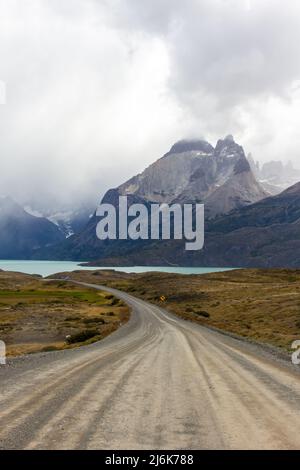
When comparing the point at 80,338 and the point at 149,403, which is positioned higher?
the point at 149,403

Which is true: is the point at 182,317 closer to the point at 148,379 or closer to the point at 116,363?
the point at 116,363

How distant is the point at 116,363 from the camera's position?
2297cm

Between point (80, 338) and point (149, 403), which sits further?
point (80, 338)

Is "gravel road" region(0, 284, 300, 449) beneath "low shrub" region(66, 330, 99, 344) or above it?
above

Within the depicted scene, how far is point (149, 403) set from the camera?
547 inches

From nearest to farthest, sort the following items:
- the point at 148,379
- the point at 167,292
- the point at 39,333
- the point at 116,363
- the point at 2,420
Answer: the point at 2,420 → the point at 148,379 → the point at 116,363 → the point at 39,333 → the point at 167,292

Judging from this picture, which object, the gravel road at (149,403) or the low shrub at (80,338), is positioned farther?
the low shrub at (80,338)

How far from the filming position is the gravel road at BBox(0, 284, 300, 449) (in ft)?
33.4

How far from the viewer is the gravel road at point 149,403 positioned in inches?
401

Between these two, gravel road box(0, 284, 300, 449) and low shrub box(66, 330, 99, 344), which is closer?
gravel road box(0, 284, 300, 449)

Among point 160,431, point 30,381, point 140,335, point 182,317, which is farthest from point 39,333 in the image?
point 160,431

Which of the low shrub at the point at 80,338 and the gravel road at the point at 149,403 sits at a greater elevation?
the gravel road at the point at 149,403

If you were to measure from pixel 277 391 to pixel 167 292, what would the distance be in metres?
111
